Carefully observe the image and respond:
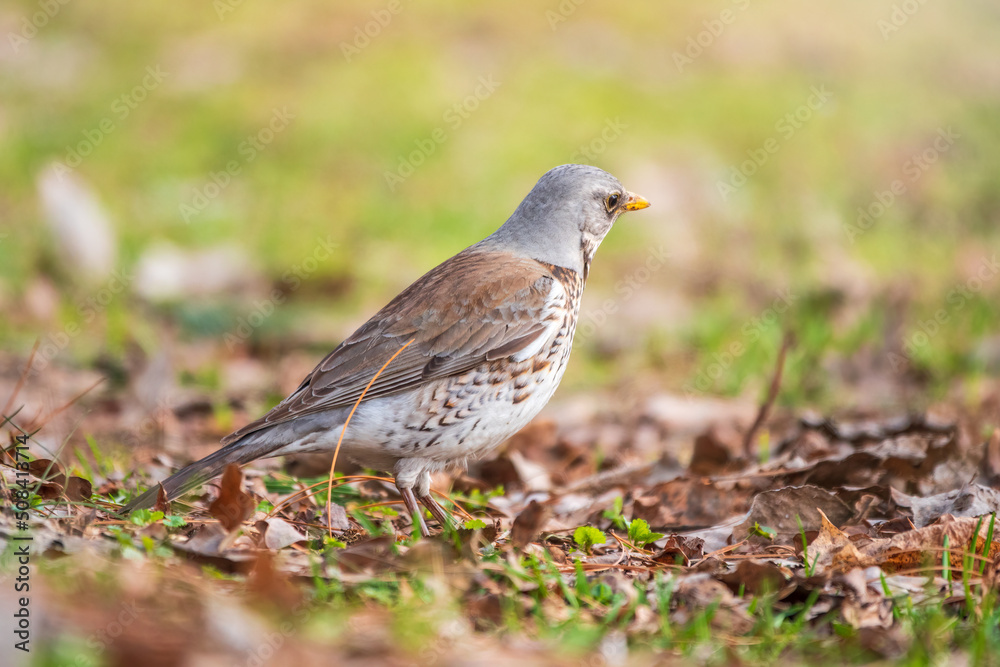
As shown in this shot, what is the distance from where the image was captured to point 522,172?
35.7 ft

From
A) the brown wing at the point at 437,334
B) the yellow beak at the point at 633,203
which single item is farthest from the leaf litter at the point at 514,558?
the yellow beak at the point at 633,203

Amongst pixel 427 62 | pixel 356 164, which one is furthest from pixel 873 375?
pixel 427 62

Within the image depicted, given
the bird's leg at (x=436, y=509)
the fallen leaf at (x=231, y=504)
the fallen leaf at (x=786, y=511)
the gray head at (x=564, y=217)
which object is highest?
the gray head at (x=564, y=217)

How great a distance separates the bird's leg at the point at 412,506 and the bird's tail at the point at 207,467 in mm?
582

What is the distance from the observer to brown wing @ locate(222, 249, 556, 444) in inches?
169

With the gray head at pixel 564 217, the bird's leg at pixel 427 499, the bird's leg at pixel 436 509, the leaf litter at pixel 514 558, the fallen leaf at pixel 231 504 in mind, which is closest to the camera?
the leaf litter at pixel 514 558

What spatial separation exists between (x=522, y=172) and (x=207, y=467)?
297 inches

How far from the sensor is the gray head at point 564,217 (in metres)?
4.88

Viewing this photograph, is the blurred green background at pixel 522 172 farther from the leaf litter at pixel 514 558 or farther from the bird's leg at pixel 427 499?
the bird's leg at pixel 427 499

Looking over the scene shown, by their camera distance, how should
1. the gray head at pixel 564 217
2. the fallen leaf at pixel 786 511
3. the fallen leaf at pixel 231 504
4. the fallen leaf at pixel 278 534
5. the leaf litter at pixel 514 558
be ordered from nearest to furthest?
the leaf litter at pixel 514 558
the fallen leaf at pixel 231 504
the fallen leaf at pixel 278 534
the fallen leaf at pixel 786 511
the gray head at pixel 564 217

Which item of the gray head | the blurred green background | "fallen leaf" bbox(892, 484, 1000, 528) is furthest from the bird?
the blurred green background

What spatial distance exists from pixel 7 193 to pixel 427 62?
5.53 meters

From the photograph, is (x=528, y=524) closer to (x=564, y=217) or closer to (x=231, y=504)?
(x=231, y=504)

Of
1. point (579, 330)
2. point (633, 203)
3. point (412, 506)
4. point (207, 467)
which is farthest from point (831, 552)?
point (579, 330)
